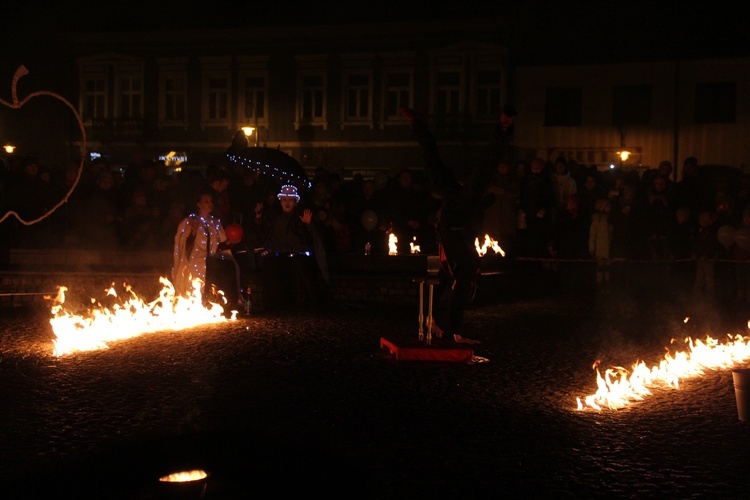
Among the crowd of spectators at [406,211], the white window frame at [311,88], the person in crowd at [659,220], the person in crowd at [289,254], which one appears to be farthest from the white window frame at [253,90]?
the person in crowd at [289,254]

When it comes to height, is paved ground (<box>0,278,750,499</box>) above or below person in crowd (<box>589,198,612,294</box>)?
below

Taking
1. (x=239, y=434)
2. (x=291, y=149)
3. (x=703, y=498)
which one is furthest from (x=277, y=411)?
(x=291, y=149)

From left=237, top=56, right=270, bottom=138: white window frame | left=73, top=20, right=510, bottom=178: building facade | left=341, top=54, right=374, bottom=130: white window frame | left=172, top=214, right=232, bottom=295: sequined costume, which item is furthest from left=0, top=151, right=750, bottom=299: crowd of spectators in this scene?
left=237, top=56, right=270, bottom=138: white window frame

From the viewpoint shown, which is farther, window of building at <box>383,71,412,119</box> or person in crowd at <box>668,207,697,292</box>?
window of building at <box>383,71,412,119</box>

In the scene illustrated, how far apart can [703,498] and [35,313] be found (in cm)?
1034

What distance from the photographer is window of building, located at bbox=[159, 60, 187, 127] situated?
3481 cm

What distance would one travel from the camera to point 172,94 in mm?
35062

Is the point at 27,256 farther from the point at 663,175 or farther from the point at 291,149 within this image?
the point at 291,149

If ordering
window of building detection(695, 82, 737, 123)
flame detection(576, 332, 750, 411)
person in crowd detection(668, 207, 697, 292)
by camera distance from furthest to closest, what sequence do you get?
window of building detection(695, 82, 737, 123) < person in crowd detection(668, 207, 697, 292) < flame detection(576, 332, 750, 411)

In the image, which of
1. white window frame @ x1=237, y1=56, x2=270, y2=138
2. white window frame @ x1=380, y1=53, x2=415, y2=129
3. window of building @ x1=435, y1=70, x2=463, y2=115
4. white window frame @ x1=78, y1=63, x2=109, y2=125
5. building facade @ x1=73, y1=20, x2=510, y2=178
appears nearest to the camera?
building facade @ x1=73, y1=20, x2=510, y2=178

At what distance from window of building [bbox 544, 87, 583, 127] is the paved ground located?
22.8 m

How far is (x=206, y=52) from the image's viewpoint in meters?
34.5

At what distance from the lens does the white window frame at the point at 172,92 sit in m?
34.8

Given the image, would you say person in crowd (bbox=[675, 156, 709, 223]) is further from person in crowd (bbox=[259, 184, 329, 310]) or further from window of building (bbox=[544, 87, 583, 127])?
window of building (bbox=[544, 87, 583, 127])
